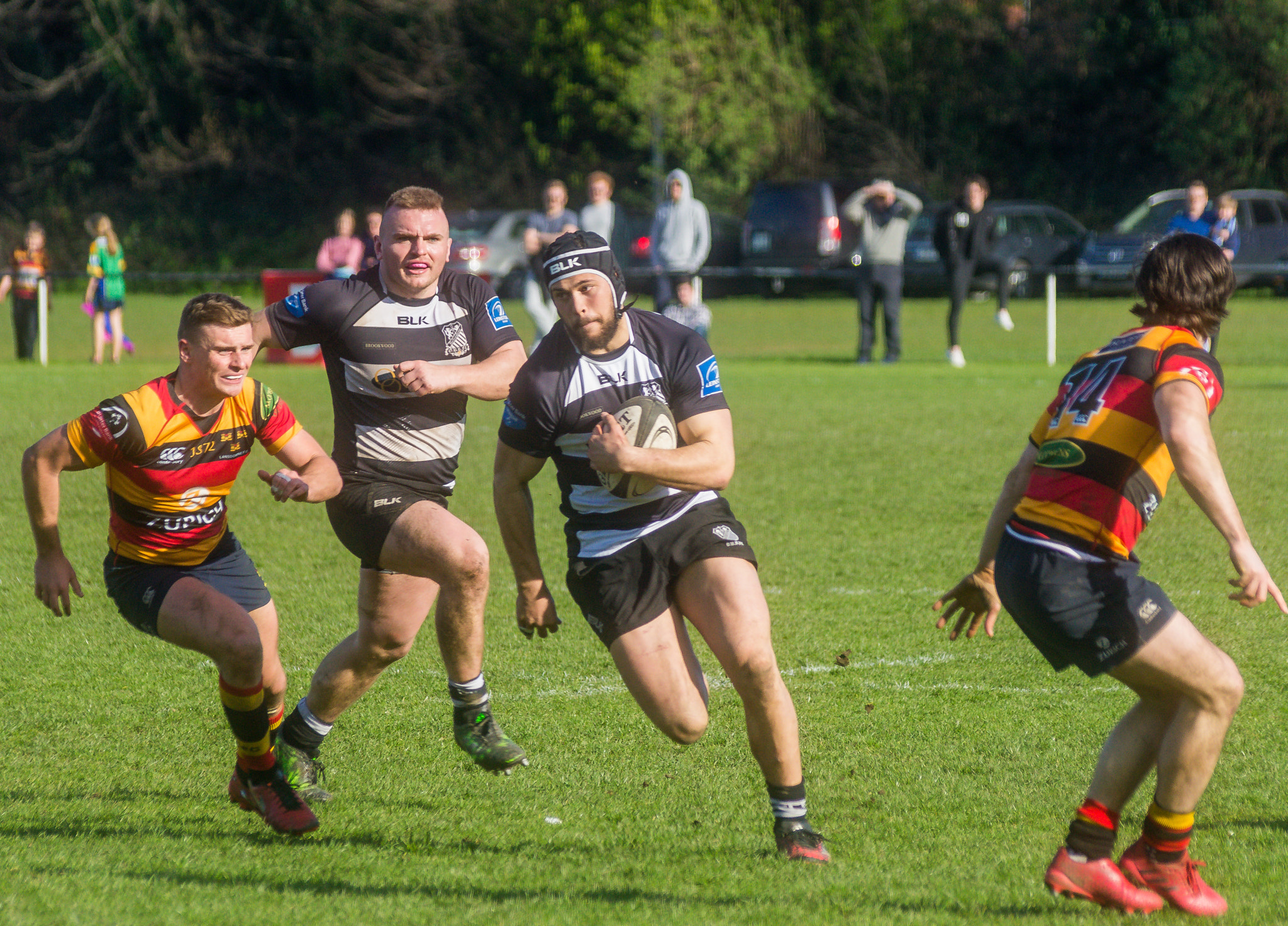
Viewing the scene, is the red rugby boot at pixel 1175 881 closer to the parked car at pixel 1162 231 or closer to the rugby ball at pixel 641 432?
the rugby ball at pixel 641 432

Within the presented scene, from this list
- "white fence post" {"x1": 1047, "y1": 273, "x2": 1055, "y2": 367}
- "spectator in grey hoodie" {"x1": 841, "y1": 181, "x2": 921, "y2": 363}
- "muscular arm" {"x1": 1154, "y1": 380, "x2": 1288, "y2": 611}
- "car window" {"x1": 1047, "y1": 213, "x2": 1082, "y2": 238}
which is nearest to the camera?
"muscular arm" {"x1": 1154, "y1": 380, "x2": 1288, "y2": 611}

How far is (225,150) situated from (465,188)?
24.4 feet

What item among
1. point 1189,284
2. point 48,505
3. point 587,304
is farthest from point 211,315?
point 1189,284

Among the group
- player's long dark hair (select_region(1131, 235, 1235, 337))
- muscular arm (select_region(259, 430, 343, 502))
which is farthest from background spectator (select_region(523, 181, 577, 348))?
player's long dark hair (select_region(1131, 235, 1235, 337))

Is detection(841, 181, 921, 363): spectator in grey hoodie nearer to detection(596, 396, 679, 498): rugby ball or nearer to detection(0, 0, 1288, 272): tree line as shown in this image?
detection(596, 396, 679, 498): rugby ball

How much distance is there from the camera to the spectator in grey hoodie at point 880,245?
18.7 m

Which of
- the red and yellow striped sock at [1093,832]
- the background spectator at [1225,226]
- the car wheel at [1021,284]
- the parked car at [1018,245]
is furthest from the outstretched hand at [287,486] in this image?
the car wheel at [1021,284]

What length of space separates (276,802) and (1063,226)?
1044 inches

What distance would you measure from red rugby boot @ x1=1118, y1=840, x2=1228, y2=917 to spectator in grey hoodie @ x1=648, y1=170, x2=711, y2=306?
14.8 meters

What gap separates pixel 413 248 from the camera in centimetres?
524

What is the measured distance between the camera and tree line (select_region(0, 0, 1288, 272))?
118ft

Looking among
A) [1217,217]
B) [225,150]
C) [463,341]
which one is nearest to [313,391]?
[1217,217]

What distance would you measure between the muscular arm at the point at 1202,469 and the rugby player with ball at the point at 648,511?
49.9 inches

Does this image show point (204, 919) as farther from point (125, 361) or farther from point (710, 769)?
point (125, 361)
